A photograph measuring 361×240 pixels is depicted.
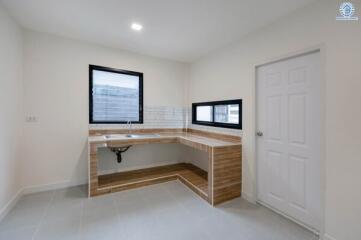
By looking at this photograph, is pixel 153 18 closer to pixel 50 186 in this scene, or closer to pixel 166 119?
pixel 166 119

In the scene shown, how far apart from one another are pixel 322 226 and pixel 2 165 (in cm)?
371

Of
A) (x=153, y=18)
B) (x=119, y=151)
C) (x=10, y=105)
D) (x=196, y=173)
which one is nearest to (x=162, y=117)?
(x=119, y=151)

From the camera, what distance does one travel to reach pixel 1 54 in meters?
1.93

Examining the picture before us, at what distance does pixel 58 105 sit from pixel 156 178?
6.97 ft

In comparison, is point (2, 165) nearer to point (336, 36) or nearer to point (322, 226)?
point (322, 226)

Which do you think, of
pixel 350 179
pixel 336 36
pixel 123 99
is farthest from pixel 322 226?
pixel 123 99

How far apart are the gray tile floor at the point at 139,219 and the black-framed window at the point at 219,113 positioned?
50.0 inches

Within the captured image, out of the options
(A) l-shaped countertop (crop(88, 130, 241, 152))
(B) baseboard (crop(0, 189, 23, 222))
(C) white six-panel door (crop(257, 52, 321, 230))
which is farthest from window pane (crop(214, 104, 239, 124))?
(B) baseboard (crop(0, 189, 23, 222))

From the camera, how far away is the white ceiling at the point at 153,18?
6.19 ft

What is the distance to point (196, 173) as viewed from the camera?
10.9ft

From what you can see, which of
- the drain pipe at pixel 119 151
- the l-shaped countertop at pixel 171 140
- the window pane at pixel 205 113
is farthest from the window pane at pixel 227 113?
the drain pipe at pixel 119 151

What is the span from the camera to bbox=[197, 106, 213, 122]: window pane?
3387 mm

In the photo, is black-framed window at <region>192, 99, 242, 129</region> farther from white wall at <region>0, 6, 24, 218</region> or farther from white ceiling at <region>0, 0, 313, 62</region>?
white wall at <region>0, 6, 24, 218</region>

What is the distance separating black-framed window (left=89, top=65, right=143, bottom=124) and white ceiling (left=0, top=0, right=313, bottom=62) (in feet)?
1.95
